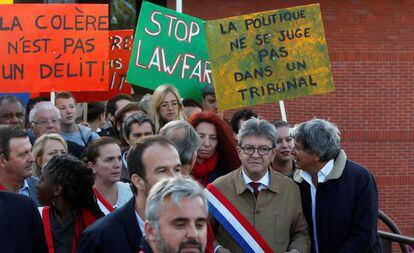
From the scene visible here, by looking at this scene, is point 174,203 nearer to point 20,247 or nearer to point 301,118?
point 20,247

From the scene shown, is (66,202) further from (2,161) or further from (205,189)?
(205,189)

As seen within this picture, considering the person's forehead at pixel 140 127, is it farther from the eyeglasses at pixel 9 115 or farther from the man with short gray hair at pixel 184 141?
the man with short gray hair at pixel 184 141

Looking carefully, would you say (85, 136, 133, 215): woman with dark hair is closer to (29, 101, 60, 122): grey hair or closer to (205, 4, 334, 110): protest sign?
(29, 101, 60, 122): grey hair

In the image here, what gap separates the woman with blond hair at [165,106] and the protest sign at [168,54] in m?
1.71

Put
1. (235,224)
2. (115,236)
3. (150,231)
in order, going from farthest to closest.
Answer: (235,224) → (115,236) → (150,231)

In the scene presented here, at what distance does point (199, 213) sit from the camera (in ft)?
15.6

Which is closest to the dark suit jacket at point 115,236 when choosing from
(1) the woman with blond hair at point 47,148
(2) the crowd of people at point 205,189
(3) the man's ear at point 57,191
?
(2) the crowd of people at point 205,189

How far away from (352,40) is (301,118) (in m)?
1.50

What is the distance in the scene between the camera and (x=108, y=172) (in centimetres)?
786

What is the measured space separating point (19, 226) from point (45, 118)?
4058 millimetres

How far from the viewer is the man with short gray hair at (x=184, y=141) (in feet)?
22.6

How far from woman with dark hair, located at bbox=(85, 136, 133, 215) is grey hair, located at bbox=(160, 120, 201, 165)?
0.90 m

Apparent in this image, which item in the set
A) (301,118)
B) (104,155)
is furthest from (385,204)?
(104,155)

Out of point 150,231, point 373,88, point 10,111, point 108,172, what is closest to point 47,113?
point 10,111
